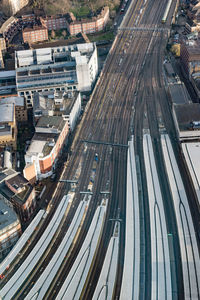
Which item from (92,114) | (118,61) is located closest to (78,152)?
(92,114)

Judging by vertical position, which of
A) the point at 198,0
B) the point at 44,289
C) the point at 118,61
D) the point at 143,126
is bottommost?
the point at 44,289

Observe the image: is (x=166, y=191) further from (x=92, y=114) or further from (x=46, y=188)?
(x=92, y=114)

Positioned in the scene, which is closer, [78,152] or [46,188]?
[46,188]

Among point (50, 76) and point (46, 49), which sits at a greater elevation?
point (46, 49)

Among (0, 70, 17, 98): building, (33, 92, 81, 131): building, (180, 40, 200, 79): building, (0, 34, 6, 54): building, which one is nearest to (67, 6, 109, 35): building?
(0, 34, 6, 54): building

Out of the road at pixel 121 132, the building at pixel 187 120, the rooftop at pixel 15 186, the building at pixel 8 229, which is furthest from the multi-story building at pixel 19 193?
the building at pixel 187 120

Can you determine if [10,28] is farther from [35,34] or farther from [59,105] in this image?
[59,105]

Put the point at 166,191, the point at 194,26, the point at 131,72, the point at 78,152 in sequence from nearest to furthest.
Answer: the point at 166,191 < the point at 78,152 < the point at 131,72 < the point at 194,26

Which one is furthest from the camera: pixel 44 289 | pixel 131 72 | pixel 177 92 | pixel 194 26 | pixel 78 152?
pixel 194 26
